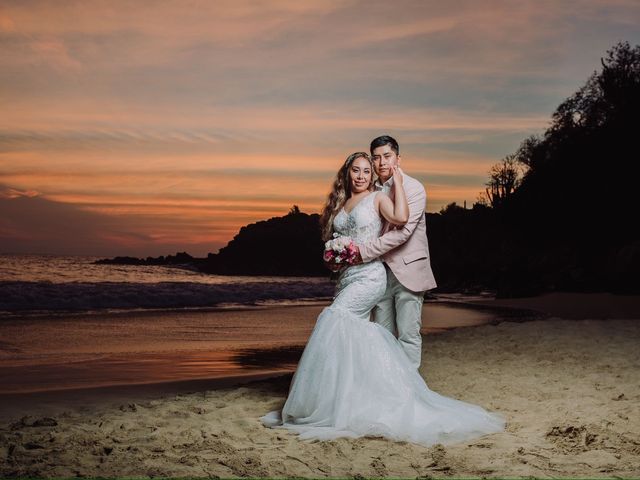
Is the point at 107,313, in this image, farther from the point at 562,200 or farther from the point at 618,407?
the point at 562,200

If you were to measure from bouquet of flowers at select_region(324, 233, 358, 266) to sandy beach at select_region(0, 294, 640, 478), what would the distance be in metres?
1.40

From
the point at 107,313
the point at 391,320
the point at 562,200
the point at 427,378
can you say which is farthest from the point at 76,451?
the point at 562,200

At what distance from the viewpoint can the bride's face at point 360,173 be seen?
5.53 m

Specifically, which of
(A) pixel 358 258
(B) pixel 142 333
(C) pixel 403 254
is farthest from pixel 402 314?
(B) pixel 142 333

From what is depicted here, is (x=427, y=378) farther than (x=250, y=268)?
No

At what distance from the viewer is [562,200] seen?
3416cm

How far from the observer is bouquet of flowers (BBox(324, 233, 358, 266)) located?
5.38 m

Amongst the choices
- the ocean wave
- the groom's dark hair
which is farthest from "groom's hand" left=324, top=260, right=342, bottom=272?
the ocean wave

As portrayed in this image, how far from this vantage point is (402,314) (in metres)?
5.71

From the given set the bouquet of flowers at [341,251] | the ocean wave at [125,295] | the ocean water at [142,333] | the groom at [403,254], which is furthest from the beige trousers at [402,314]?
the ocean wave at [125,295]

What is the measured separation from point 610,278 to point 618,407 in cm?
1928

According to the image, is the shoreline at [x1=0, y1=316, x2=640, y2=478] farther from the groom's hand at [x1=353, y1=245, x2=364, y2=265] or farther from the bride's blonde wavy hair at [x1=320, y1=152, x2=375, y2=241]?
the bride's blonde wavy hair at [x1=320, y1=152, x2=375, y2=241]

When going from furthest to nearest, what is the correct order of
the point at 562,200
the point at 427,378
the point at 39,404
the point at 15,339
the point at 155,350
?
1. the point at 562,200
2. the point at 15,339
3. the point at 155,350
4. the point at 427,378
5. the point at 39,404

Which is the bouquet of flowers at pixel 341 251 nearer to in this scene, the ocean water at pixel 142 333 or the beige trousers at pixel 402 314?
the beige trousers at pixel 402 314
